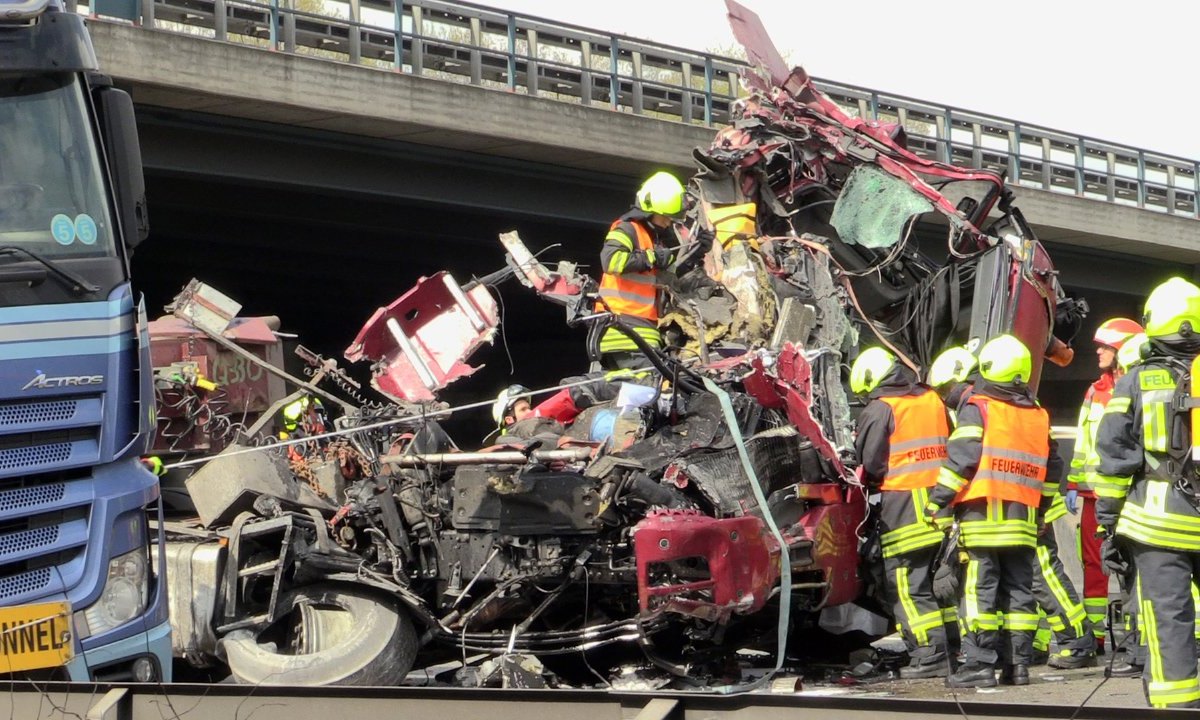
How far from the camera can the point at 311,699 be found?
4.60 metres

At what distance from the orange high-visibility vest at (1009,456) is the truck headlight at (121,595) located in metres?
4.27

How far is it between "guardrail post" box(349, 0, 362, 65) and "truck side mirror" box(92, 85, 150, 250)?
12447 mm

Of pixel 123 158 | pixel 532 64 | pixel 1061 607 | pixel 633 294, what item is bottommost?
pixel 1061 607

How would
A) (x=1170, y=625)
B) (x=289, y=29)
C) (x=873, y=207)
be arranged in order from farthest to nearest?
(x=289, y=29), (x=873, y=207), (x=1170, y=625)

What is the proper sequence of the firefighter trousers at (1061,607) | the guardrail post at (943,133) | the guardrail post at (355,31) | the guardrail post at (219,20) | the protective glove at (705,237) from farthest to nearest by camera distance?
1. the guardrail post at (943,133)
2. the guardrail post at (355,31)
3. the guardrail post at (219,20)
4. the protective glove at (705,237)
5. the firefighter trousers at (1061,607)

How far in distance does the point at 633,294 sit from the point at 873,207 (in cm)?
189

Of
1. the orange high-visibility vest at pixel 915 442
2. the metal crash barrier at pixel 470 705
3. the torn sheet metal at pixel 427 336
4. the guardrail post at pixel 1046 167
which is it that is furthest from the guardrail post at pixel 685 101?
the metal crash barrier at pixel 470 705

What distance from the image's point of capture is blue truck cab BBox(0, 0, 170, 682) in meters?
5.82

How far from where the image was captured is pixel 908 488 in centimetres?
852

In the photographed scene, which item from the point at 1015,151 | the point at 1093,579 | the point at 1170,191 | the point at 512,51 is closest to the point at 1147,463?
the point at 1093,579

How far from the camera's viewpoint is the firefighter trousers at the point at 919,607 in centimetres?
840

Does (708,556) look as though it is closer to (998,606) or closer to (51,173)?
(998,606)

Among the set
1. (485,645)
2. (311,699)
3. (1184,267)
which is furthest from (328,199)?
(1184,267)

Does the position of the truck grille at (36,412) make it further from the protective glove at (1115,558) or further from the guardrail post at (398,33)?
the guardrail post at (398,33)
